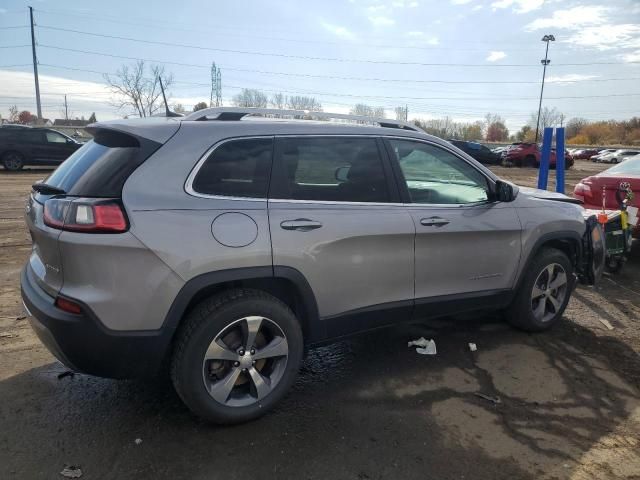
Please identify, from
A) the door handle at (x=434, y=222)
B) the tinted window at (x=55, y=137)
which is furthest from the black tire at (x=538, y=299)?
the tinted window at (x=55, y=137)

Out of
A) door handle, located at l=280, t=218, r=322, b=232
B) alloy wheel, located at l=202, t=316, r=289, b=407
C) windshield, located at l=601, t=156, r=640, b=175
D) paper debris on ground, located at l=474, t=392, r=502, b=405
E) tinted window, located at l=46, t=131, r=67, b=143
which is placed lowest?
paper debris on ground, located at l=474, t=392, r=502, b=405

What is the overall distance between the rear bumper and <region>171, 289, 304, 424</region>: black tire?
122 mm

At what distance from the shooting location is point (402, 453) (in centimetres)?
279

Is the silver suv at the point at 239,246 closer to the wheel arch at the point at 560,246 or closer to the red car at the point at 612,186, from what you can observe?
the wheel arch at the point at 560,246

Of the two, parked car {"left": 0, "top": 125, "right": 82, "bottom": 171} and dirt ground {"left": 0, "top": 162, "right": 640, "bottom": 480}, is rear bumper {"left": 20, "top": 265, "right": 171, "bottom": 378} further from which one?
parked car {"left": 0, "top": 125, "right": 82, "bottom": 171}

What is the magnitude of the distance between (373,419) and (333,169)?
1636mm

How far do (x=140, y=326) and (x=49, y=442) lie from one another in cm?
89

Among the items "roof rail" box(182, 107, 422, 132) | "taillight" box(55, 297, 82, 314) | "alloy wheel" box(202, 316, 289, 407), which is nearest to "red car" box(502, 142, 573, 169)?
"roof rail" box(182, 107, 422, 132)

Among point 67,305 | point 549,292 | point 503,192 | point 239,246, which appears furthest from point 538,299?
point 67,305

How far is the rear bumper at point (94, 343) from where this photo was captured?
8.47 feet

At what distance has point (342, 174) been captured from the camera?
133 inches

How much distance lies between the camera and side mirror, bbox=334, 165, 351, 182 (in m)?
3.35

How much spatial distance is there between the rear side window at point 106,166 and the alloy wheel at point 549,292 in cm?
343

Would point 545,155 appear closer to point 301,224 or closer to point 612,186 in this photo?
point 612,186
